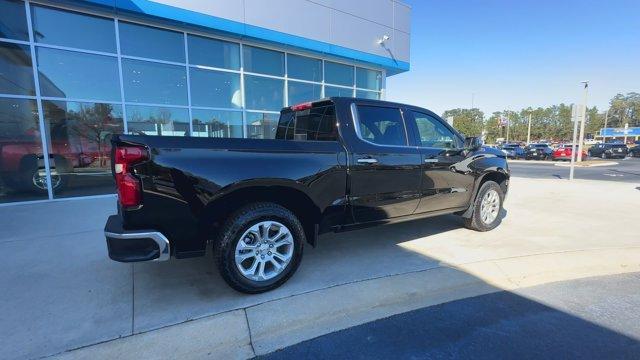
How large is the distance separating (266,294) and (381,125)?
2389 millimetres

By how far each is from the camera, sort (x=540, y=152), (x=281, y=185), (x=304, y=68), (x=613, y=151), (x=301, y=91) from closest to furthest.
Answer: (x=281, y=185) → (x=304, y=68) → (x=301, y=91) → (x=540, y=152) → (x=613, y=151)

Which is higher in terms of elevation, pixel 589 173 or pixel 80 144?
pixel 80 144

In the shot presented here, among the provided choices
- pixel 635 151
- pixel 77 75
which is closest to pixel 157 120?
pixel 77 75

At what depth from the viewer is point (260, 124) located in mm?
10961

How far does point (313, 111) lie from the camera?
404 centimetres

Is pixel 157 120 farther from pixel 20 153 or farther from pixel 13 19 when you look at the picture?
pixel 13 19

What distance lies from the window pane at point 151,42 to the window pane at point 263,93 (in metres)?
2.18

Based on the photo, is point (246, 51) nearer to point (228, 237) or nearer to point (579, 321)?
point (228, 237)

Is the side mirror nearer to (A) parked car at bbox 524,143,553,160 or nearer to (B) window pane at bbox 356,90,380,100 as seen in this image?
(B) window pane at bbox 356,90,380,100

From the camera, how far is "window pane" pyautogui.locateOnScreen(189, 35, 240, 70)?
9480mm

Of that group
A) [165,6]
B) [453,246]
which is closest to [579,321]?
[453,246]

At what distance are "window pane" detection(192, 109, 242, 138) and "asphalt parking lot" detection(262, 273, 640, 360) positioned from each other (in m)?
8.20

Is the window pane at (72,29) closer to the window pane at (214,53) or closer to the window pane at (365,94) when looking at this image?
the window pane at (214,53)

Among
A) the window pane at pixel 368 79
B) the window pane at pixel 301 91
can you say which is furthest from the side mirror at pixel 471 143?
the window pane at pixel 368 79
